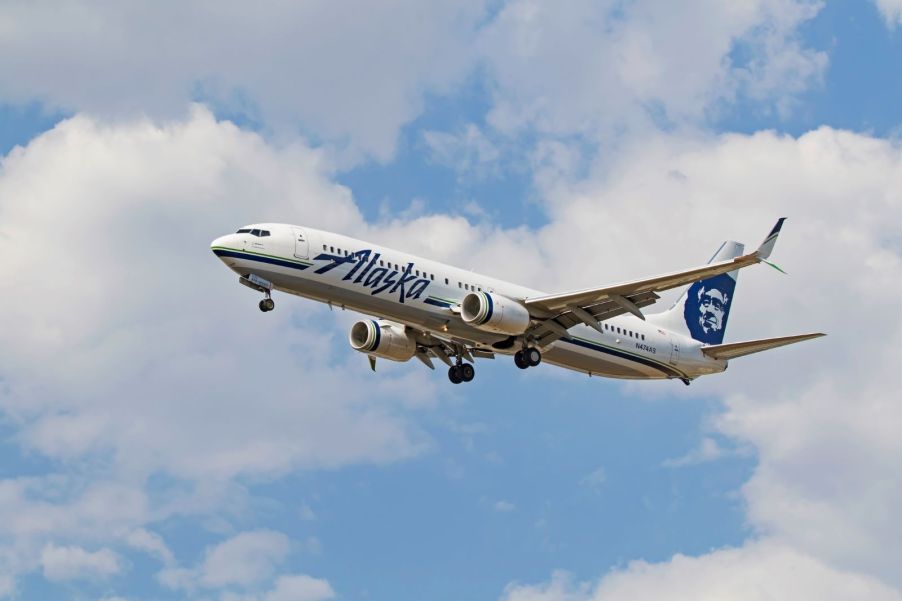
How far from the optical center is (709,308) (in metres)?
72.4

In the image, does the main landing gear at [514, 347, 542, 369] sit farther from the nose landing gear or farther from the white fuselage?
the nose landing gear

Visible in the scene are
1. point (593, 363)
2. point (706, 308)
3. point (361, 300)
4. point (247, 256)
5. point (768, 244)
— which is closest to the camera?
point (768, 244)

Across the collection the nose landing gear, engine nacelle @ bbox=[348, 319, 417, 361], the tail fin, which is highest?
the tail fin

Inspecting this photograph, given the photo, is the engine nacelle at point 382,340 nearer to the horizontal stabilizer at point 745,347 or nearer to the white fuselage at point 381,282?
the white fuselage at point 381,282

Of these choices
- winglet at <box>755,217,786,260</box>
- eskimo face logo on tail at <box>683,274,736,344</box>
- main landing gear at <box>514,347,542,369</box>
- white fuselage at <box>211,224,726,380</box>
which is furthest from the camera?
eskimo face logo on tail at <box>683,274,736,344</box>

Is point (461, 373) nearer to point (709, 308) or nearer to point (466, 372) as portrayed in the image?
point (466, 372)

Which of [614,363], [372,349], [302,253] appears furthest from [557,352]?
[302,253]

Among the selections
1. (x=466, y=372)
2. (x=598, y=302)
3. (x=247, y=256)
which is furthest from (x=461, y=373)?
(x=247, y=256)

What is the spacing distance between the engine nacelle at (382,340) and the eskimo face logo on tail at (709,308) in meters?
15.3

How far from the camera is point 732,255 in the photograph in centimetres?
7331

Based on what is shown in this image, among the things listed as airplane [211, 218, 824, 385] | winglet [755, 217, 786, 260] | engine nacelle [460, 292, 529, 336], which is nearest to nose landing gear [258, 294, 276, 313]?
airplane [211, 218, 824, 385]

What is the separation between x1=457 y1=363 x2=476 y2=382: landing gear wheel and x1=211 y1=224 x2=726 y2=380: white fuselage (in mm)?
3278

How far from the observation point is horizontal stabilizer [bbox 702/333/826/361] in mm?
58969

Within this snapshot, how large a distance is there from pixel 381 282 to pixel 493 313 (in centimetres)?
498
